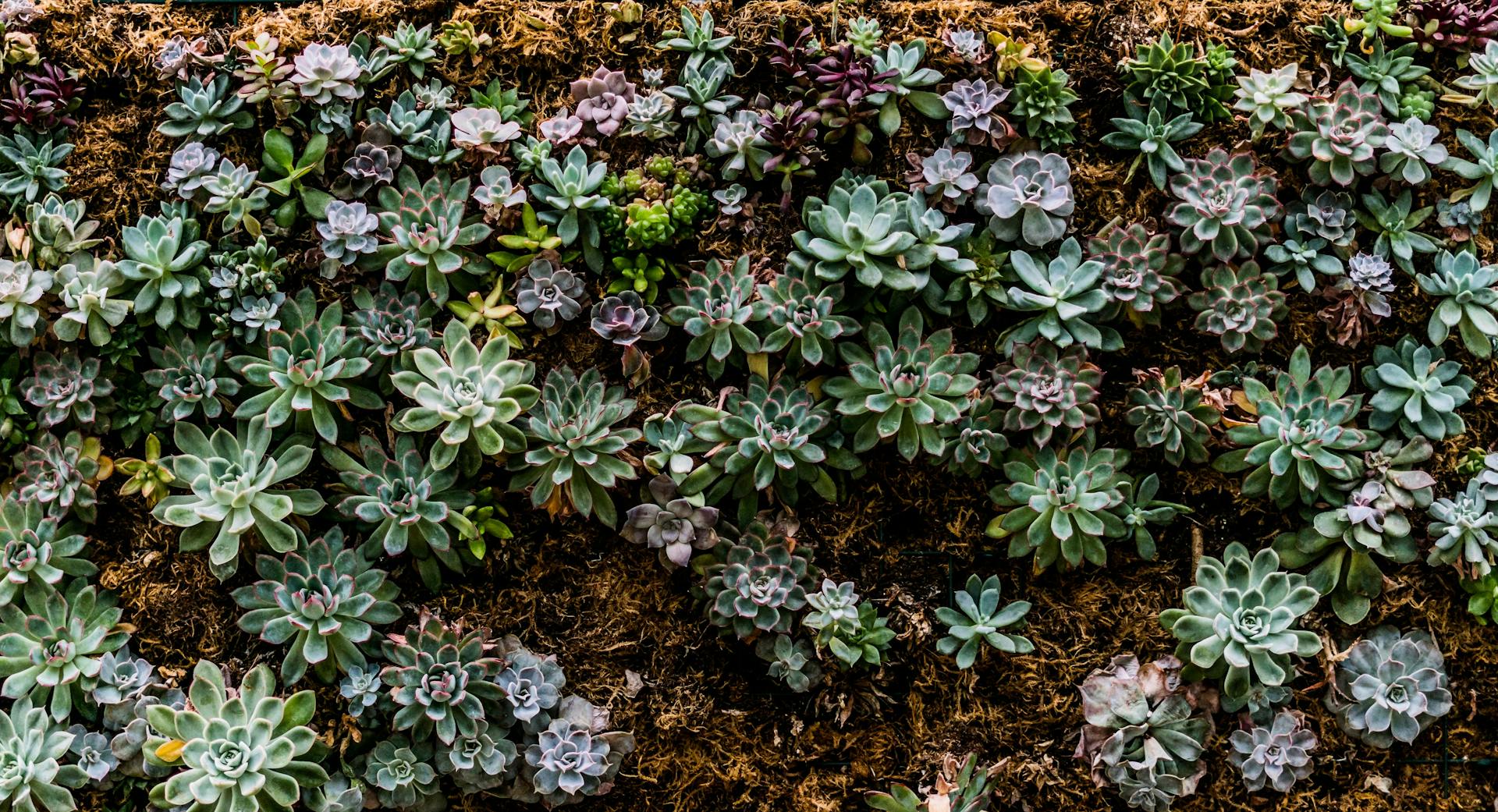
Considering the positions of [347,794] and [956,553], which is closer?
[347,794]

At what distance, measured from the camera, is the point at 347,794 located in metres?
2.86

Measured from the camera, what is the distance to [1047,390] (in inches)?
114

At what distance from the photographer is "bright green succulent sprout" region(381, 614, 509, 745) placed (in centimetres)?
284

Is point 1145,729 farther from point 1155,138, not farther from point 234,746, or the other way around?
point 234,746

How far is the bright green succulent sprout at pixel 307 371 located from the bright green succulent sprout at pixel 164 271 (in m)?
0.21

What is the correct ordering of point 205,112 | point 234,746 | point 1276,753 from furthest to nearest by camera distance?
point 205,112
point 1276,753
point 234,746

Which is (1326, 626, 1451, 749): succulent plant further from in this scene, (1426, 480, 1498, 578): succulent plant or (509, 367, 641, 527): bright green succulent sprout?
(509, 367, 641, 527): bright green succulent sprout

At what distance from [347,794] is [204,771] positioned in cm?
35

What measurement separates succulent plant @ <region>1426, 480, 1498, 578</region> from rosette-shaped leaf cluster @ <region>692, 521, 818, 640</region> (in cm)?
162

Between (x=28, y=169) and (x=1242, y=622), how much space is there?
3437 millimetres

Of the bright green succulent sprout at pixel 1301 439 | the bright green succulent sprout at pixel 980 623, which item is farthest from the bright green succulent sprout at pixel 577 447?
the bright green succulent sprout at pixel 1301 439

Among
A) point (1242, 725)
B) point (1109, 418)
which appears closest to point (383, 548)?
point (1109, 418)

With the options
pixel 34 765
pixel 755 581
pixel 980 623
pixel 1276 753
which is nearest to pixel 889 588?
pixel 980 623

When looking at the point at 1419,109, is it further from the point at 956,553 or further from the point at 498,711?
the point at 498,711
